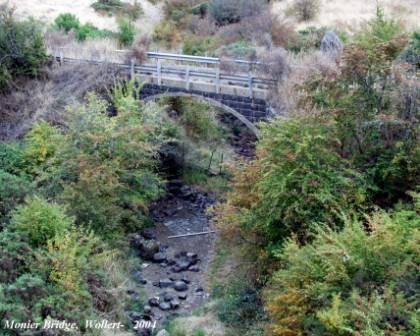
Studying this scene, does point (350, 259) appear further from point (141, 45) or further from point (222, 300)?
point (141, 45)

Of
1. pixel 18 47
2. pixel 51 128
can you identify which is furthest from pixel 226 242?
pixel 18 47

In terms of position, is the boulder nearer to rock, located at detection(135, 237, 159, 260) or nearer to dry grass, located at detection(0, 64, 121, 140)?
rock, located at detection(135, 237, 159, 260)

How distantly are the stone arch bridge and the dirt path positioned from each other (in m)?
4.21

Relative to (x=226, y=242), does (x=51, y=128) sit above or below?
above

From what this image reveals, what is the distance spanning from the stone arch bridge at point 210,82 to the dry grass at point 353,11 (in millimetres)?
11092

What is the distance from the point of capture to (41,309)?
35.8 ft

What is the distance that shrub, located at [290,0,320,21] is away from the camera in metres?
30.3

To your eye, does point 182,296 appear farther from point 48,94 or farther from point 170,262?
point 48,94

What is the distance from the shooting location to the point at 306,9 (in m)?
30.3

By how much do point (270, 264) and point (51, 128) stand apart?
399 inches

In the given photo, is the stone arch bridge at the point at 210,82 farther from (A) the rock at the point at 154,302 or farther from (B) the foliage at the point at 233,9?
(B) the foliage at the point at 233,9

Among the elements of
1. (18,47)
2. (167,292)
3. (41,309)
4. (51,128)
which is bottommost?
(167,292)

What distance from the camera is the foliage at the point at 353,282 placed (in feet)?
26.9

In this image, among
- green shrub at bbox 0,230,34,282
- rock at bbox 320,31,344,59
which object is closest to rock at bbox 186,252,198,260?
green shrub at bbox 0,230,34,282
